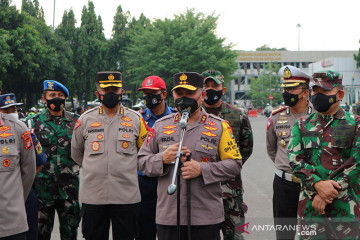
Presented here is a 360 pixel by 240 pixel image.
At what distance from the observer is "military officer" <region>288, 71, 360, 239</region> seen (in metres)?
3.63

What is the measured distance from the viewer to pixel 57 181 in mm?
5176

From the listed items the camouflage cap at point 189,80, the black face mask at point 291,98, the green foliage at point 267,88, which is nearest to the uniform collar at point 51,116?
the camouflage cap at point 189,80

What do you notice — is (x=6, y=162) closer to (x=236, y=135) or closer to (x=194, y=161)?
(x=194, y=161)

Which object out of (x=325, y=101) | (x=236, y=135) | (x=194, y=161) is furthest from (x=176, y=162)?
(x=236, y=135)

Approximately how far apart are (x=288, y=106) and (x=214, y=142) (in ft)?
6.28

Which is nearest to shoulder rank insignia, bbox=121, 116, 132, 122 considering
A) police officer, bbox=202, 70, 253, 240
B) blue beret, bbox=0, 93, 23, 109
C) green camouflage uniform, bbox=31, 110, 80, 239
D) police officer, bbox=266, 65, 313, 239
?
green camouflage uniform, bbox=31, 110, 80, 239

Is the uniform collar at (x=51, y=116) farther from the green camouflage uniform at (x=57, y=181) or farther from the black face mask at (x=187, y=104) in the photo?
the black face mask at (x=187, y=104)

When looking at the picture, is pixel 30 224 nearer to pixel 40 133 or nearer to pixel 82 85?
pixel 40 133

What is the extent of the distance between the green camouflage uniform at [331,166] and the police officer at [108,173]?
1.63 metres

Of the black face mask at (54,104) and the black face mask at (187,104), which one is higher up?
the black face mask at (54,104)

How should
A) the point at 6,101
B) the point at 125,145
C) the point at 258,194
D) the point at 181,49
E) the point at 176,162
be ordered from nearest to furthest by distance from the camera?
the point at 176,162
the point at 125,145
the point at 6,101
the point at 258,194
the point at 181,49

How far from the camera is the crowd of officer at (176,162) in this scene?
3480 mm

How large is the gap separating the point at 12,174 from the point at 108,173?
1.16m

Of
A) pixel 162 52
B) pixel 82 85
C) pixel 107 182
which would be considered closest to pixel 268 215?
pixel 107 182
